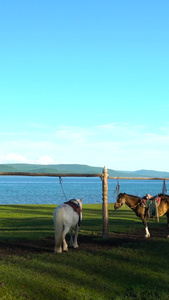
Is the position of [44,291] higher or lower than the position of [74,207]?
lower

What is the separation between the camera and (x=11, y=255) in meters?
10.2

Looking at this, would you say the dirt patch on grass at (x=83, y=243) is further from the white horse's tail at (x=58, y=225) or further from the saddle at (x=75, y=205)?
the saddle at (x=75, y=205)

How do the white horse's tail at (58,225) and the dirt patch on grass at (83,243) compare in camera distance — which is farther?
the dirt patch on grass at (83,243)

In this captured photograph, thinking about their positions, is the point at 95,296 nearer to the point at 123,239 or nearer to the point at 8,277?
the point at 8,277

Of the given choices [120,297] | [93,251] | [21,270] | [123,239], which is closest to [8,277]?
[21,270]

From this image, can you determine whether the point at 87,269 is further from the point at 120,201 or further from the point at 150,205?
the point at 150,205

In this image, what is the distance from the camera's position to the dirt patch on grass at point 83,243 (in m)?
11.0

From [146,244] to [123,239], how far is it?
1.37 meters

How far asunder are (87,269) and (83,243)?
10.7 ft

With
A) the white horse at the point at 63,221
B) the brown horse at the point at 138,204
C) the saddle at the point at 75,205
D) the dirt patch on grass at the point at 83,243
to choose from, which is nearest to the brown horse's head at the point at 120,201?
the brown horse at the point at 138,204

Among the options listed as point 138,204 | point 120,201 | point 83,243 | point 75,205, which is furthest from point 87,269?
point 138,204

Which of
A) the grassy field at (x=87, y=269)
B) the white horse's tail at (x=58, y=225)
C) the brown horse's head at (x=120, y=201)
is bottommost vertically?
the grassy field at (x=87, y=269)

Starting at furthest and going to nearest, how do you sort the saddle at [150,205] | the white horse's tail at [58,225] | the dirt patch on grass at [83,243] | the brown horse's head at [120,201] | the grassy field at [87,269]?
the saddle at [150,205] < the brown horse's head at [120,201] < the dirt patch on grass at [83,243] < the white horse's tail at [58,225] < the grassy field at [87,269]

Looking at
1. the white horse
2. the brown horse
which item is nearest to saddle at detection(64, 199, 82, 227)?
the white horse
